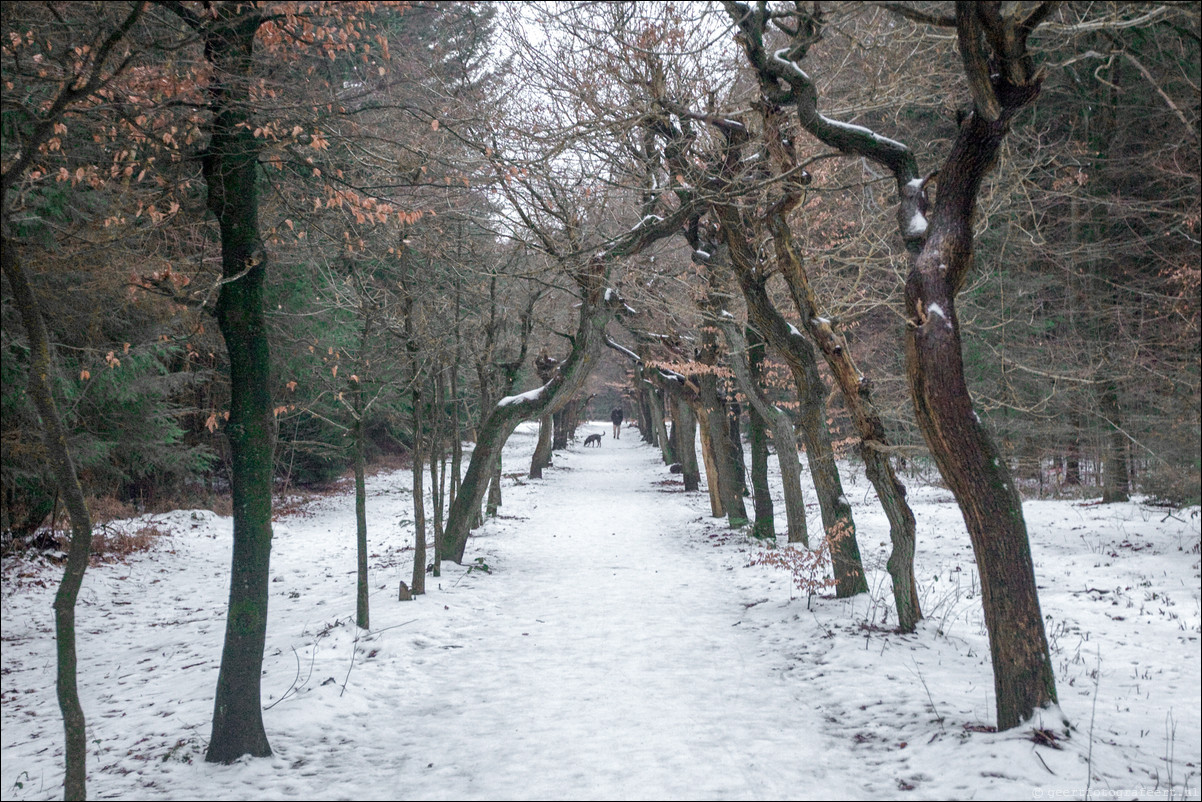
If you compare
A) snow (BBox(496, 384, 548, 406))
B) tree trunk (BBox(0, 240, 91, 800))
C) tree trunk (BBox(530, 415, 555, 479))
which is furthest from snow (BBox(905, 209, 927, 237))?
tree trunk (BBox(530, 415, 555, 479))

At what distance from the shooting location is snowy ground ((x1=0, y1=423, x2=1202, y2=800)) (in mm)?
4227

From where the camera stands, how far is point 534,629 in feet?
25.2

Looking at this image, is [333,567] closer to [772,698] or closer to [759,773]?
[772,698]

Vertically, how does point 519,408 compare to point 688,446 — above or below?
above

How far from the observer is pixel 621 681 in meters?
6.02

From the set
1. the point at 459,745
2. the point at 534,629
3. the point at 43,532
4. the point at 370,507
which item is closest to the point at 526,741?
the point at 459,745

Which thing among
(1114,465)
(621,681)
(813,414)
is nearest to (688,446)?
(1114,465)

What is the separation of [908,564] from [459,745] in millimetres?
4359

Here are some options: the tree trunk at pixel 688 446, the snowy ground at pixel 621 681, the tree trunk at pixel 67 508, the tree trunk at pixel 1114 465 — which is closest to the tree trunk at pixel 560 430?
the tree trunk at pixel 688 446

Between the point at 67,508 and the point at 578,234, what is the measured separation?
756 cm

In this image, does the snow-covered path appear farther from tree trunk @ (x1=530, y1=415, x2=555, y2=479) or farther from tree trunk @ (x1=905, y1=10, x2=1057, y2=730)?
tree trunk @ (x1=530, y1=415, x2=555, y2=479)

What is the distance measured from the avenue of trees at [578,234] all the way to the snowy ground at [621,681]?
0.52 metres

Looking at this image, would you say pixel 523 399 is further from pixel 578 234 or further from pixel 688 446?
pixel 688 446

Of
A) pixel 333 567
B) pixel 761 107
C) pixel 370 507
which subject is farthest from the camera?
pixel 370 507
